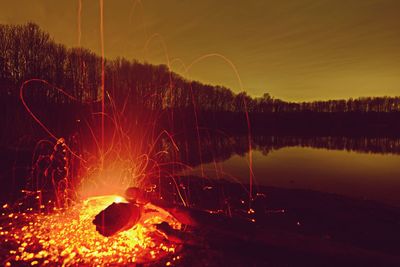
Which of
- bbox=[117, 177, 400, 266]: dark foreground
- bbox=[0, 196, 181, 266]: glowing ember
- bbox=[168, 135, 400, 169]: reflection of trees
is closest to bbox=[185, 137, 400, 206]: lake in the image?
bbox=[168, 135, 400, 169]: reflection of trees

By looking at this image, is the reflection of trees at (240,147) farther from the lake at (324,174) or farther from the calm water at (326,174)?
the calm water at (326,174)

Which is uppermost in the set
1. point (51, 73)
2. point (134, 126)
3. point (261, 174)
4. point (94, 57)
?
point (94, 57)

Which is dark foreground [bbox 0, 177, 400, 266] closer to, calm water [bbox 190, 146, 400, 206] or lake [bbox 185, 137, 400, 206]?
lake [bbox 185, 137, 400, 206]

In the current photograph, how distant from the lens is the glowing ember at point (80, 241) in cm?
520

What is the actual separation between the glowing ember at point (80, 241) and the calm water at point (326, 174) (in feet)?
32.1

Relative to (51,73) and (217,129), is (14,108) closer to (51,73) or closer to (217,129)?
(51,73)

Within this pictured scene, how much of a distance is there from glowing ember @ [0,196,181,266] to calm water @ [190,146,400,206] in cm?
978

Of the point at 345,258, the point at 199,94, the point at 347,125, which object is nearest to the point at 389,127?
the point at 347,125

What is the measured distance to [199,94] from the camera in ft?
237

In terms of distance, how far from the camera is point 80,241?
5715 mm

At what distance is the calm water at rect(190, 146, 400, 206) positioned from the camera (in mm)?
14438

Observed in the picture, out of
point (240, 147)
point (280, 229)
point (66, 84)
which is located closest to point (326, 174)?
point (280, 229)

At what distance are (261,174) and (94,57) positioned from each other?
3098 cm

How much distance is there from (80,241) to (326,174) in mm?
16706
